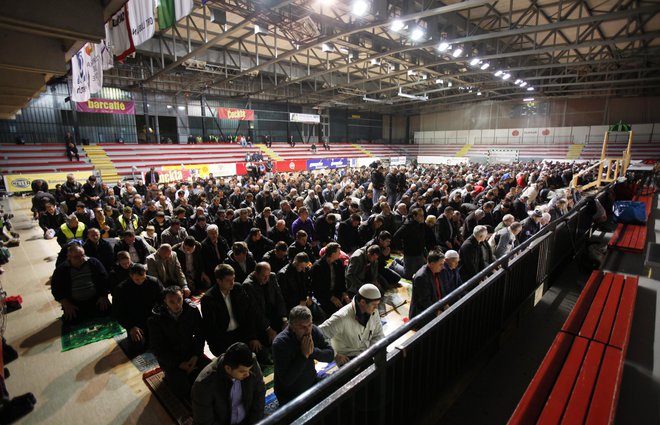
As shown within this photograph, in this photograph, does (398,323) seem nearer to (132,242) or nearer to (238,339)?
(238,339)

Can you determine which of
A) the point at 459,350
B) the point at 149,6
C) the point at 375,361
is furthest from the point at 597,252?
the point at 149,6

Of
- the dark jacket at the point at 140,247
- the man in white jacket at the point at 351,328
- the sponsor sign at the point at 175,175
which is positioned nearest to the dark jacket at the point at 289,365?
the man in white jacket at the point at 351,328

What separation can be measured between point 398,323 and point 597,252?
378 centimetres

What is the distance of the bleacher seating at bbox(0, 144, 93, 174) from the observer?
1662 centimetres

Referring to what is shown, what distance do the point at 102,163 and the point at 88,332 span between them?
18.9 metres

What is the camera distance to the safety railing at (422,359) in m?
1.88

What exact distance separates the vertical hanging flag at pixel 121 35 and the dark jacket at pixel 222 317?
5.02 m

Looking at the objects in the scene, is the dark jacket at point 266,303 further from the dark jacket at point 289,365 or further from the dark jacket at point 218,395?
the dark jacket at point 218,395

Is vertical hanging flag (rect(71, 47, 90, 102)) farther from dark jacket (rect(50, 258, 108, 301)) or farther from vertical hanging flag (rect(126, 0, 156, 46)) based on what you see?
dark jacket (rect(50, 258, 108, 301))

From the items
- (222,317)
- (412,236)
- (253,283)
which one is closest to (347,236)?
(412,236)

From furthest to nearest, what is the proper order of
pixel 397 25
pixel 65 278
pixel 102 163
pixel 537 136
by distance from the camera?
pixel 537 136
pixel 102 163
pixel 397 25
pixel 65 278

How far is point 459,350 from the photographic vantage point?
3123mm

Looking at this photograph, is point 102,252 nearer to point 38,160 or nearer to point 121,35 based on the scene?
point 121,35

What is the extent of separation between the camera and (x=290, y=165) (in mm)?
26078
